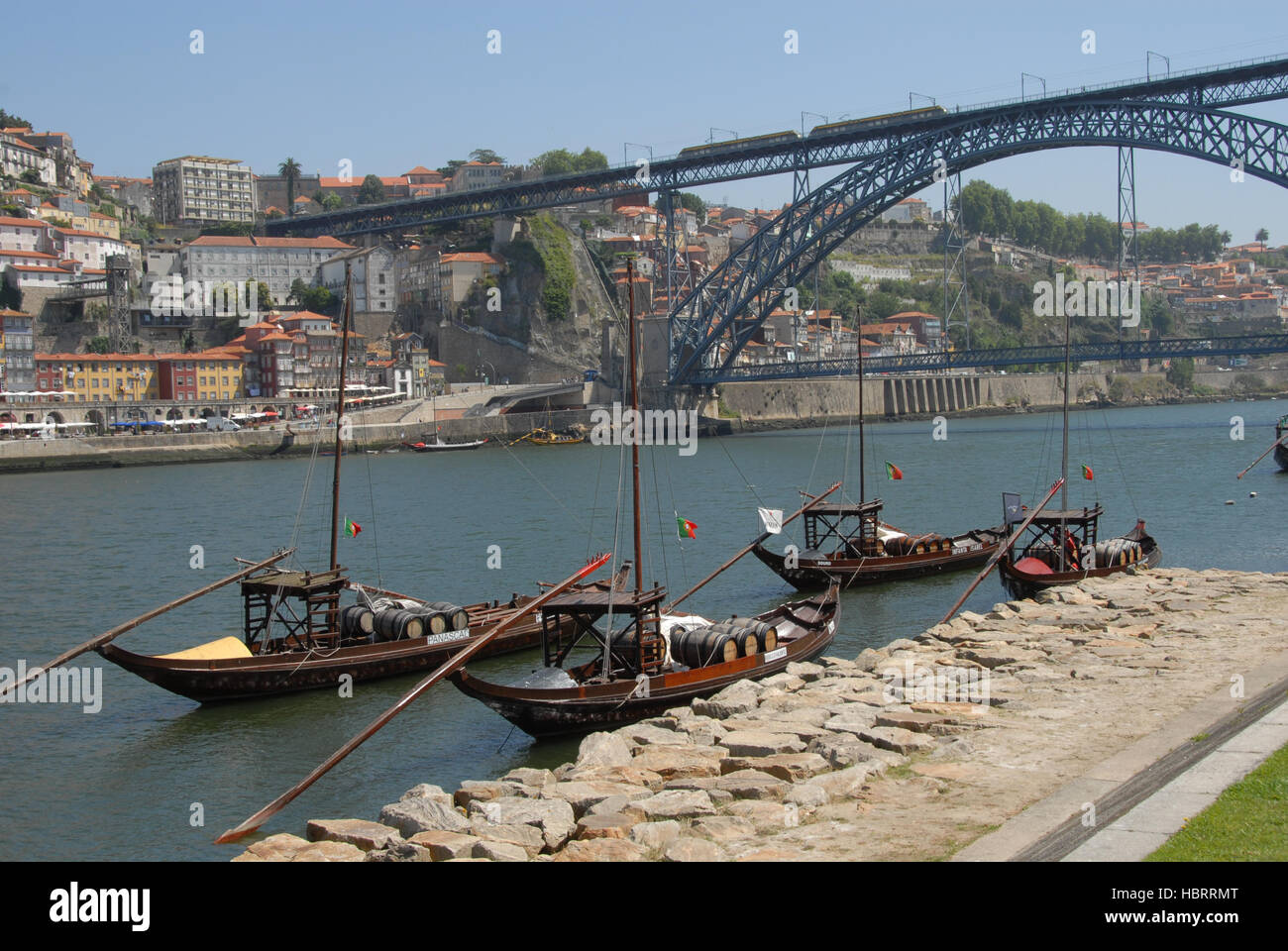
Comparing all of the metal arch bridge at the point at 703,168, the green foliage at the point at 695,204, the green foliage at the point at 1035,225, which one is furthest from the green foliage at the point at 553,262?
the green foliage at the point at 1035,225

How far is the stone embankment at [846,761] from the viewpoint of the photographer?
921 cm

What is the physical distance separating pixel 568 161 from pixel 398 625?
114903mm

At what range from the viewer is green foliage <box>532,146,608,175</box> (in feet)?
407

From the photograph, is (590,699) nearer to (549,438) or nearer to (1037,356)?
(549,438)

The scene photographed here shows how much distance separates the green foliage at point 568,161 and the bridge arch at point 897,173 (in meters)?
41.8

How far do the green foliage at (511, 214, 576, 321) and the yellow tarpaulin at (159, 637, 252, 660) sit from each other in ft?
247

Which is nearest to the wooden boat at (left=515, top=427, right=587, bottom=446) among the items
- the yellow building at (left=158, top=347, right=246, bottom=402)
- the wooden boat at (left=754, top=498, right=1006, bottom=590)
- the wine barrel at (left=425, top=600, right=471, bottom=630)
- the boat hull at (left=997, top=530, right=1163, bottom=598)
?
the yellow building at (left=158, top=347, right=246, bottom=402)

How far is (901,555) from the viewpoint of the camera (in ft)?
86.8

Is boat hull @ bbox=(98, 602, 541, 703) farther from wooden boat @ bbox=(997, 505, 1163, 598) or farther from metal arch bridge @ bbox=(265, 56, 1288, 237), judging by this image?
metal arch bridge @ bbox=(265, 56, 1288, 237)

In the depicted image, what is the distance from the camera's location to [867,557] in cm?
2616

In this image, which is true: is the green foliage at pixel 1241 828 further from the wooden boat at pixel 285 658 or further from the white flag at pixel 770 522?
the white flag at pixel 770 522

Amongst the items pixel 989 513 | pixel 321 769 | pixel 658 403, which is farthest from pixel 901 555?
pixel 658 403

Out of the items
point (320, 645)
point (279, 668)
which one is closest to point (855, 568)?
point (320, 645)
